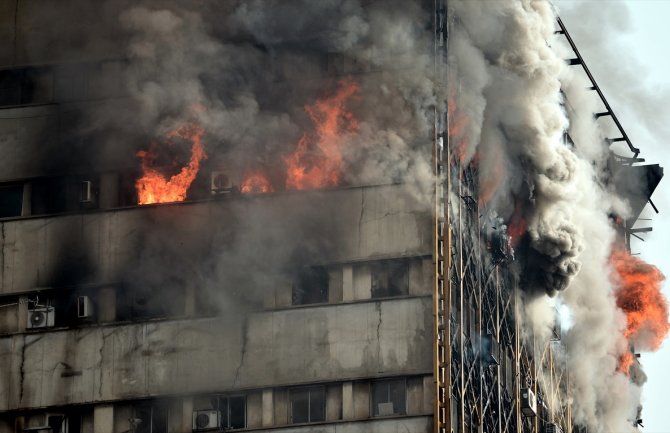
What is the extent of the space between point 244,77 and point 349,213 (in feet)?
20.8

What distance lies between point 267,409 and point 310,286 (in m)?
4.21

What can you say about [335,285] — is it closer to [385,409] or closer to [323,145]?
[385,409]

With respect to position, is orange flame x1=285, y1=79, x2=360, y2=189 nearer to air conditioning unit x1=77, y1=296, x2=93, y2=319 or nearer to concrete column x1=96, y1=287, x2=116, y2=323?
concrete column x1=96, y1=287, x2=116, y2=323

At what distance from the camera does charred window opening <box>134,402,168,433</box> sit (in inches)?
2347

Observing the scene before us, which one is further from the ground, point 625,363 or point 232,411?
point 625,363

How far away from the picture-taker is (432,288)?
191 ft

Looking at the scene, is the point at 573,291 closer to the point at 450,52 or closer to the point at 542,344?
the point at 542,344

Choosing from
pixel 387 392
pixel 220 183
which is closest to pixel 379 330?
pixel 387 392

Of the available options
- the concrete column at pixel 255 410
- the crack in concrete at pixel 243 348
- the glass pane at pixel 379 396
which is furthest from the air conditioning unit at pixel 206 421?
the glass pane at pixel 379 396

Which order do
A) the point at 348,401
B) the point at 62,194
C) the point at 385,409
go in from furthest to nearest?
the point at 62,194 < the point at 348,401 < the point at 385,409

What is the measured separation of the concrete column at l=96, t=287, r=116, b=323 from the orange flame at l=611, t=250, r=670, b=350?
985 inches

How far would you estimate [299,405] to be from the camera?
5862 cm

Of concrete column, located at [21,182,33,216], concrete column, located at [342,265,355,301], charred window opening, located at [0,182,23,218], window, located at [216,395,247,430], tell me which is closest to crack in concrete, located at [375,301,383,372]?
concrete column, located at [342,265,355,301]

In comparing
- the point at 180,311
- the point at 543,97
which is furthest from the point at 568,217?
the point at 180,311
